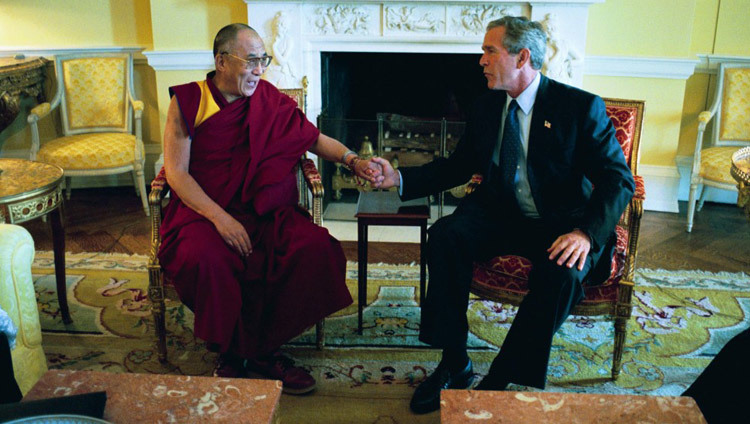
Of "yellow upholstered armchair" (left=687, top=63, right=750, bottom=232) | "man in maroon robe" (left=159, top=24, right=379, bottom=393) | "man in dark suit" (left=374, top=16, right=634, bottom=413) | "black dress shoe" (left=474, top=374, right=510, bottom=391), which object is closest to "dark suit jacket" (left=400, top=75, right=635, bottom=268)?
"man in dark suit" (left=374, top=16, right=634, bottom=413)

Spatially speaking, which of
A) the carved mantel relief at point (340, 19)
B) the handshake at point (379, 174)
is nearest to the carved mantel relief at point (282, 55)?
the carved mantel relief at point (340, 19)

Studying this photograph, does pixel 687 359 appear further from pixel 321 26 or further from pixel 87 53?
pixel 87 53

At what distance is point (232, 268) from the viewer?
8.23 ft

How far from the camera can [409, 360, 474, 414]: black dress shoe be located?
2.41 meters

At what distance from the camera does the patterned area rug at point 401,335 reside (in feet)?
8.68

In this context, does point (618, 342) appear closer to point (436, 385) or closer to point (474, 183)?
point (436, 385)

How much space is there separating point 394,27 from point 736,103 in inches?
88.0

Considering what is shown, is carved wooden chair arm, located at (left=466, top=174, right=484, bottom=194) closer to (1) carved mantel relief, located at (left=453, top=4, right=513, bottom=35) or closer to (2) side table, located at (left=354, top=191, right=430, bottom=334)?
(2) side table, located at (left=354, top=191, right=430, bottom=334)

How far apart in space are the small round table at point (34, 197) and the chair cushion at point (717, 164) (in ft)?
11.6

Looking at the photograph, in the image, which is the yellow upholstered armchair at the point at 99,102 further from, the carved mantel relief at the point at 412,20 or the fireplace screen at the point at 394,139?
the carved mantel relief at the point at 412,20

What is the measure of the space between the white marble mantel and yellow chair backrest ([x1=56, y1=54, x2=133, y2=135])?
997 mm

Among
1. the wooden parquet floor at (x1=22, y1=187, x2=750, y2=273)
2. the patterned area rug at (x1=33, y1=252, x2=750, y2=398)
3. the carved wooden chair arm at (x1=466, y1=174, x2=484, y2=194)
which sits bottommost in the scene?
the patterned area rug at (x1=33, y1=252, x2=750, y2=398)

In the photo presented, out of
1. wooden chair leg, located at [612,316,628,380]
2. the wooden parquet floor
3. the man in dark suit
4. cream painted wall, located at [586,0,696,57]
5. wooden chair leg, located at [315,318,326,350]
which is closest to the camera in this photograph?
the man in dark suit

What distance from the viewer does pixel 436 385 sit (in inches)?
97.0
